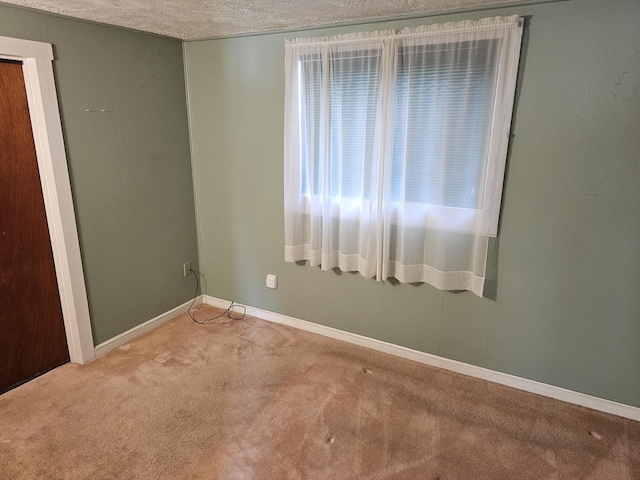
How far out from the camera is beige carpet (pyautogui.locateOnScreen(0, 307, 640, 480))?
6.13 feet

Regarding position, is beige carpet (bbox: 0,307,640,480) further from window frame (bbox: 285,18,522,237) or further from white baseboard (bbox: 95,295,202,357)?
window frame (bbox: 285,18,522,237)

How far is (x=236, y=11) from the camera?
7.22 feet

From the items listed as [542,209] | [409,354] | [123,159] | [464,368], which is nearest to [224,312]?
[123,159]

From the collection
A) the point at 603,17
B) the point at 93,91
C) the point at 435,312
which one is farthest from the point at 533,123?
the point at 93,91

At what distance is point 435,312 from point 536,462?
38.2 inches

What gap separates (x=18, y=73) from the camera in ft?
7.16

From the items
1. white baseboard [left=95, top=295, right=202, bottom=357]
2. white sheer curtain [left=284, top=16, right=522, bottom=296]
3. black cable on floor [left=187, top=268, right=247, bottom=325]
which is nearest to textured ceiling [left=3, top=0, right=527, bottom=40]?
white sheer curtain [left=284, top=16, right=522, bottom=296]

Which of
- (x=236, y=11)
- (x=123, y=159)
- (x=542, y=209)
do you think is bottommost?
(x=542, y=209)

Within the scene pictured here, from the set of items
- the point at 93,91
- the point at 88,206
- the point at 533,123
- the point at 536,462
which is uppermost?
the point at 93,91

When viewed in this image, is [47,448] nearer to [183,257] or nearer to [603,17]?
[183,257]

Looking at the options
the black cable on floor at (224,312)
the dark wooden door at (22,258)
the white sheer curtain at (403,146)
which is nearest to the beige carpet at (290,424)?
the dark wooden door at (22,258)

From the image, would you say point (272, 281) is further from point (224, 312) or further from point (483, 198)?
point (483, 198)

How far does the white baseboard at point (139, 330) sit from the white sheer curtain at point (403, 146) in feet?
4.31

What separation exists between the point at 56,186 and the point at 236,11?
1485 mm
